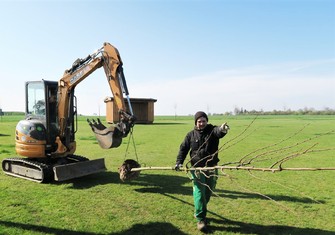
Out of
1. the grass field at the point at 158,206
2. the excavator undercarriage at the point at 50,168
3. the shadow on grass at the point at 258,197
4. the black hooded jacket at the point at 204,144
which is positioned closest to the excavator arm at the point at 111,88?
the excavator undercarriage at the point at 50,168

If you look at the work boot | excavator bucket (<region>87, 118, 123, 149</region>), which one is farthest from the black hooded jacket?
excavator bucket (<region>87, 118, 123, 149</region>)

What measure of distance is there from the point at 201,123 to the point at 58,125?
578 cm

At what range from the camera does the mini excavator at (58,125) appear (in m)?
8.63

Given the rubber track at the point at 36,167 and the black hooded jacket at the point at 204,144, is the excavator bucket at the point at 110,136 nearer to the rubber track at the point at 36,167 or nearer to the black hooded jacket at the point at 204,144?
the rubber track at the point at 36,167

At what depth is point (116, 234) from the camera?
553 centimetres

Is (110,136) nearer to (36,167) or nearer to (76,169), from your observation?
(76,169)

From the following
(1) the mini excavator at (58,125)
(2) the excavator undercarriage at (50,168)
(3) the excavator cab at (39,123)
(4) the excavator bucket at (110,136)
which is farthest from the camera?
(3) the excavator cab at (39,123)

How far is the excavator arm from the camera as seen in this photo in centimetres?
816

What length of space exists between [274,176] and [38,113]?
777 centimetres

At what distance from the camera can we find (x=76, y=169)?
9.22 m

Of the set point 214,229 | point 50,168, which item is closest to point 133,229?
point 214,229

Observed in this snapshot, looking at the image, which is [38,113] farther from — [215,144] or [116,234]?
[215,144]

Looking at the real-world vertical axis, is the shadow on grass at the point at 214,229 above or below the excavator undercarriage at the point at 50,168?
below

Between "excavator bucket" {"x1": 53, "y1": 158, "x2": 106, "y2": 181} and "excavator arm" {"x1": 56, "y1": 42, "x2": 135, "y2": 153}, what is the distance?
85 cm
